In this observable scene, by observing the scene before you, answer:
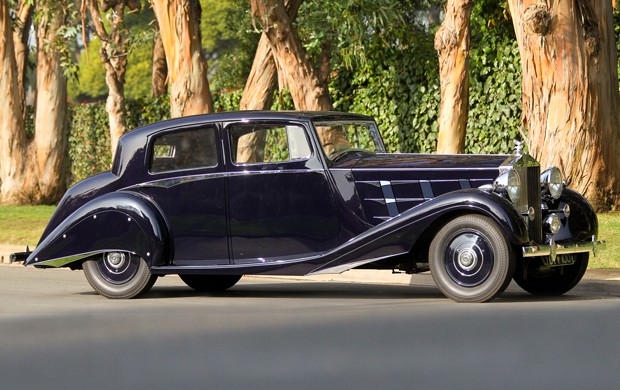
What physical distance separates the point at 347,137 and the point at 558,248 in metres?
2.42

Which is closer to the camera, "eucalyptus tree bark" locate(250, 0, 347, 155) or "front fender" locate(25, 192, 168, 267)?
"front fender" locate(25, 192, 168, 267)

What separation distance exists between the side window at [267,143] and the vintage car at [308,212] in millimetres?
13

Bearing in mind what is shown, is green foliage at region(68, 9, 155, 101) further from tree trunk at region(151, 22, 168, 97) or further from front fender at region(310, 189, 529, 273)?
front fender at region(310, 189, 529, 273)

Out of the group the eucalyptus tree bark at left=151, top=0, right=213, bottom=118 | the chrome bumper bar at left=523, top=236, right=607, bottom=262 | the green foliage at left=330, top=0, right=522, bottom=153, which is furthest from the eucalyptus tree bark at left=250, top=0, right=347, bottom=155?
the chrome bumper bar at left=523, top=236, right=607, bottom=262

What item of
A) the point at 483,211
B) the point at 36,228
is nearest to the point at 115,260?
the point at 483,211

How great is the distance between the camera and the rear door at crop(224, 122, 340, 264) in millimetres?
10898

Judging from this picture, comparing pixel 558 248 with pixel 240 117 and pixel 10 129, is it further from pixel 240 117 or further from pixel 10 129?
pixel 10 129

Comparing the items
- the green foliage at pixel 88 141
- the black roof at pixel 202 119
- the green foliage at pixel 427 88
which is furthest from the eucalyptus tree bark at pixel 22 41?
the black roof at pixel 202 119

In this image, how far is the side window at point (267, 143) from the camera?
437 inches

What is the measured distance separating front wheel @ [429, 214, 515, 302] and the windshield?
1475 millimetres

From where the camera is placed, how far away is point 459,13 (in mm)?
16812

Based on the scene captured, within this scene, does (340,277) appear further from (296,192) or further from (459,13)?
(459,13)

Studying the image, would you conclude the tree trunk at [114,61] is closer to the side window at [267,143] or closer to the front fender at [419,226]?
the side window at [267,143]

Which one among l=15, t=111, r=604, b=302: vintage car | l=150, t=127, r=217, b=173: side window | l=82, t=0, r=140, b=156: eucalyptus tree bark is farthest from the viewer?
l=82, t=0, r=140, b=156: eucalyptus tree bark
